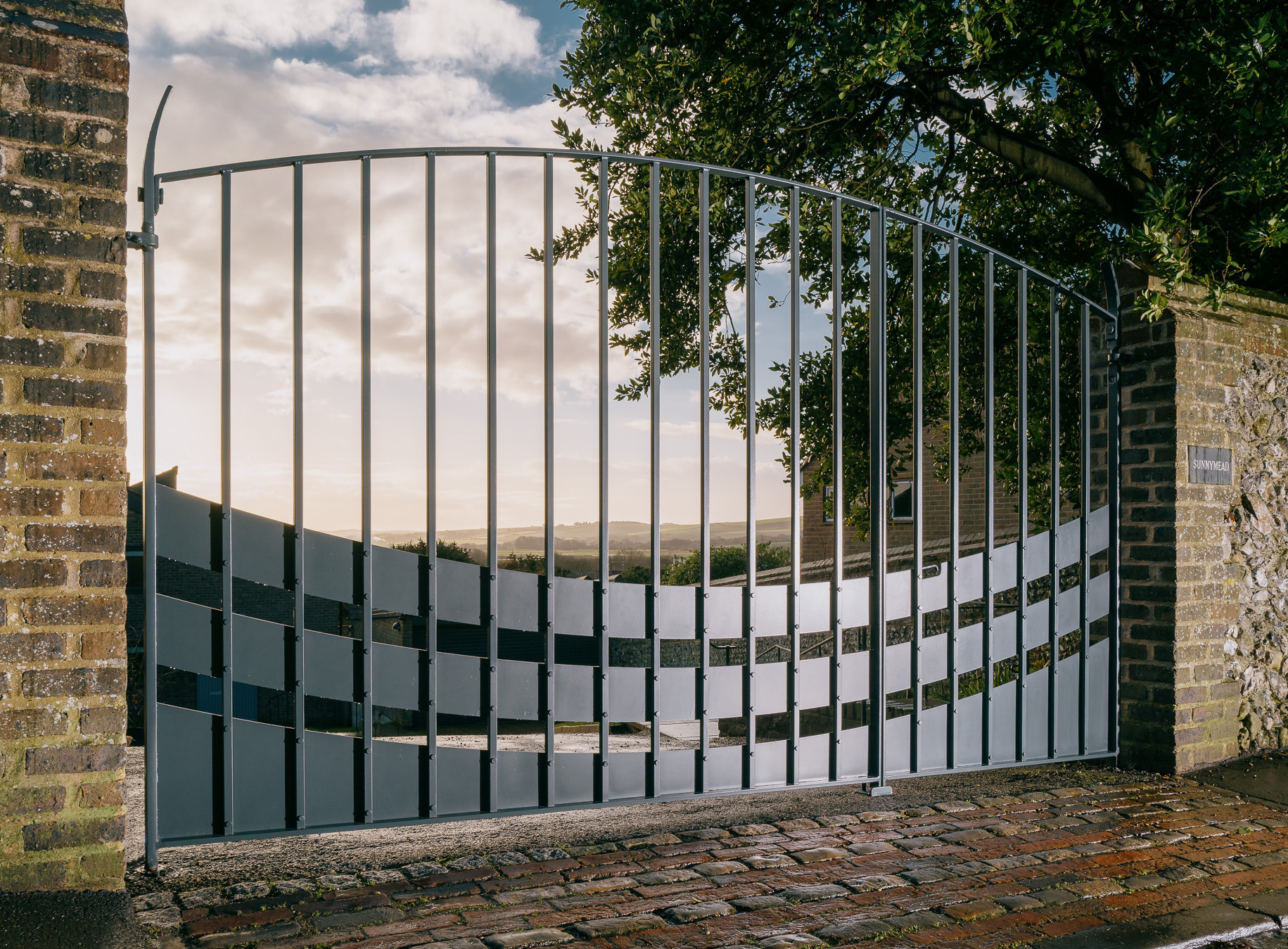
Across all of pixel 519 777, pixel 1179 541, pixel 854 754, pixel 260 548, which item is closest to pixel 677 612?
pixel 519 777

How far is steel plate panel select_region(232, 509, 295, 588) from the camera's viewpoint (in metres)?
3.92

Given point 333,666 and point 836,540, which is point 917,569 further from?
point 333,666

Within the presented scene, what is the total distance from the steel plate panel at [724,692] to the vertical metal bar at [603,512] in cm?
55

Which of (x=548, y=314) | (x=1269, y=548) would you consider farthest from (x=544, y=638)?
(x=1269, y=548)

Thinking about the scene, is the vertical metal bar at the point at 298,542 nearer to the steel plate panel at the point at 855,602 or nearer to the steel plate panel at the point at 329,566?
the steel plate panel at the point at 329,566

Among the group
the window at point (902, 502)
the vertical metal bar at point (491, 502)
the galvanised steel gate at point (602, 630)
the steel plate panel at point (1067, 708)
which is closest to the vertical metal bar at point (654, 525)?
the galvanised steel gate at point (602, 630)

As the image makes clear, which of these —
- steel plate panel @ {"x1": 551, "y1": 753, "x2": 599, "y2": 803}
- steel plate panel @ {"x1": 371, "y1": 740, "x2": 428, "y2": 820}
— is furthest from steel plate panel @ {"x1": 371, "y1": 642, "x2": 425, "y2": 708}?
steel plate panel @ {"x1": 551, "y1": 753, "x2": 599, "y2": 803}

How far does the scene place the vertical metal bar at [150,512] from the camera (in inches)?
145

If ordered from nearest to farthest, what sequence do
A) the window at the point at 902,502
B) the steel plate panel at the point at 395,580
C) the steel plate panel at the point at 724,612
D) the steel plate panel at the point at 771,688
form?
the steel plate panel at the point at 395,580 → the steel plate panel at the point at 724,612 → the steel plate panel at the point at 771,688 → the window at the point at 902,502

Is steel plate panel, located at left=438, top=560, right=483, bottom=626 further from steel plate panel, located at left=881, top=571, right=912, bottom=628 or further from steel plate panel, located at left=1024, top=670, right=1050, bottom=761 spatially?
steel plate panel, located at left=1024, top=670, right=1050, bottom=761

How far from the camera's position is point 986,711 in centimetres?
556

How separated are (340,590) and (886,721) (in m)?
2.97

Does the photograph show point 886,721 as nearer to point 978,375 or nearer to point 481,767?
point 481,767

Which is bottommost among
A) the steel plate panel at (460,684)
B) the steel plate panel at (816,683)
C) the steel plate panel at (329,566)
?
the steel plate panel at (816,683)
